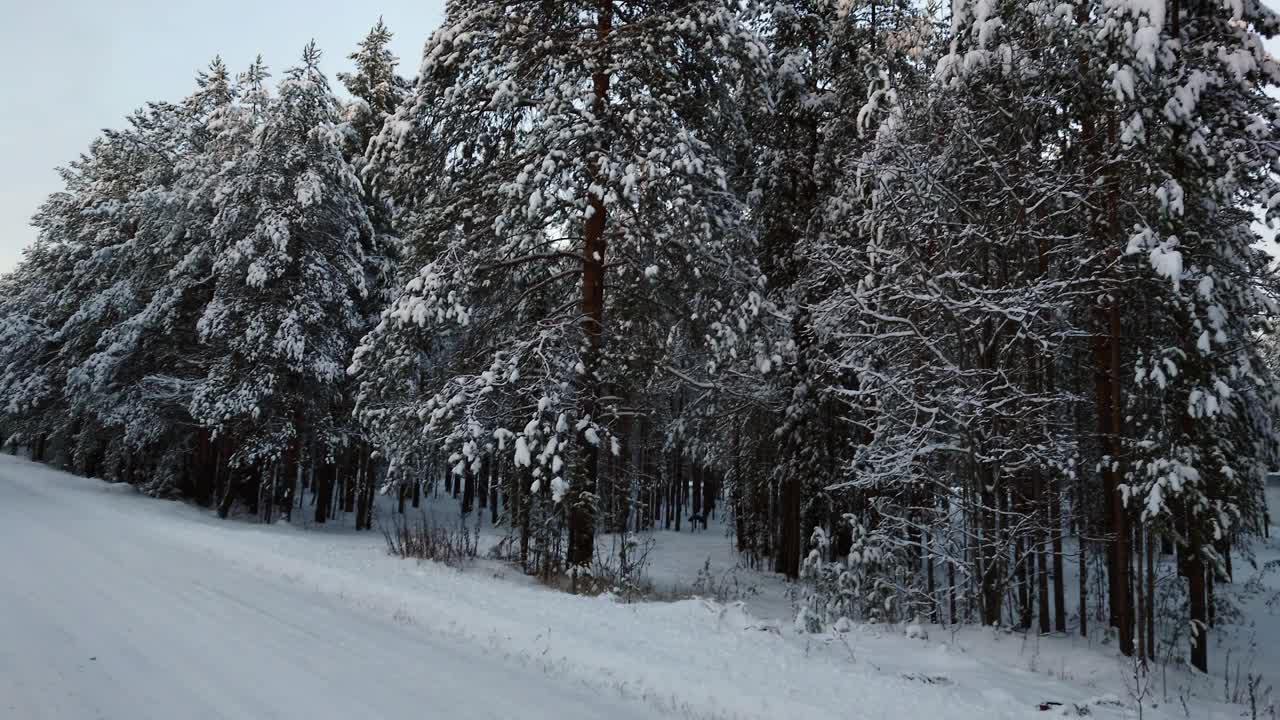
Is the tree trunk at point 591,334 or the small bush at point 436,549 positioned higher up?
the tree trunk at point 591,334

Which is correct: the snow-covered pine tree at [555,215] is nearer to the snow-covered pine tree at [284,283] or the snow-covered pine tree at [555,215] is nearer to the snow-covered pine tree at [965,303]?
the snow-covered pine tree at [965,303]

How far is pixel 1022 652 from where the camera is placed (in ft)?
27.3

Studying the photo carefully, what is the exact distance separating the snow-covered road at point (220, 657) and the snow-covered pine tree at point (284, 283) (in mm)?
11239

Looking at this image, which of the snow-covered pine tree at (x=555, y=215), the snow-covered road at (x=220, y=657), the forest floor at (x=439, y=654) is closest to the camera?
the snow-covered road at (x=220, y=657)

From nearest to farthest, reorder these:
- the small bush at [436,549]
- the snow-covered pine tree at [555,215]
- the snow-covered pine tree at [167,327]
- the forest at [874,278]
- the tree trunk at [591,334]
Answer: the forest at [874,278] < the snow-covered pine tree at [555,215] < the tree trunk at [591,334] < the small bush at [436,549] < the snow-covered pine tree at [167,327]

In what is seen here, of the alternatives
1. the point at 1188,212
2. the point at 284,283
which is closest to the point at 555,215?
the point at 1188,212

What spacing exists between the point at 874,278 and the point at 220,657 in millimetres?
9804

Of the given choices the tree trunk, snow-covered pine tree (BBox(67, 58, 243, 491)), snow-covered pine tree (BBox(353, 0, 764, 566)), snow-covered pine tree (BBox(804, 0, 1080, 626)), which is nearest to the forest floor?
the tree trunk

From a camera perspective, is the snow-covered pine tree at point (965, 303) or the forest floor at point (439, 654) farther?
the snow-covered pine tree at point (965, 303)

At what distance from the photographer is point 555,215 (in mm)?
12312

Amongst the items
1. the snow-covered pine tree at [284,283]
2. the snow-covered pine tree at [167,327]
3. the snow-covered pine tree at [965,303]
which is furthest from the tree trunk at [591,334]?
the snow-covered pine tree at [167,327]

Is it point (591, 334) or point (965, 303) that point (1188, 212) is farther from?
point (591, 334)

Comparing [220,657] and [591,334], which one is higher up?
[591,334]

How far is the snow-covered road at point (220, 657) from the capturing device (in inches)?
162
